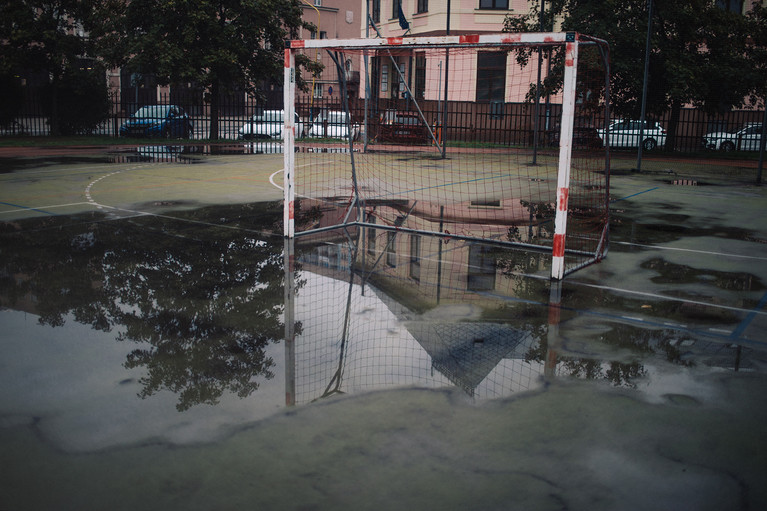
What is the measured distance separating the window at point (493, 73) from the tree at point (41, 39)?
19804 millimetres

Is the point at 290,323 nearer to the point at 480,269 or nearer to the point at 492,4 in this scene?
the point at 480,269

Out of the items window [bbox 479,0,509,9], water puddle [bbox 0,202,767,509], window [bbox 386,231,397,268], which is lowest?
water puddle [bbox 0,202,767,509]

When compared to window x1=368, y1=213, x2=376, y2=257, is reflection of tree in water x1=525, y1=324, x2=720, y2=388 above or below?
below

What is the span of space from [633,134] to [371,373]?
26964 millimetres

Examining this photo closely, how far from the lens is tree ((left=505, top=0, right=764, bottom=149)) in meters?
26.6

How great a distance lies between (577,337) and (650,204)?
380 inches

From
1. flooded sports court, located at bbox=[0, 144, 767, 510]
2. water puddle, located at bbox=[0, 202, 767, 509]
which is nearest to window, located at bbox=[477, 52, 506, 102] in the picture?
flooded sports court, located at bbox=[0, 144, 767, 510]

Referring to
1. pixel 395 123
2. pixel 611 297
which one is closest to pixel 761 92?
pixel 395 123

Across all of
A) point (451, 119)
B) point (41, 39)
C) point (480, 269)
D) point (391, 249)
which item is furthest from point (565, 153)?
point (451, 119)

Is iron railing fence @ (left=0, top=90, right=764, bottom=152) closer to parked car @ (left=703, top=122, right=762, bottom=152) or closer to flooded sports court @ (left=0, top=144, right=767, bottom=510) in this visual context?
parked car @ (left=703, top=122, right=762, bottom=152)

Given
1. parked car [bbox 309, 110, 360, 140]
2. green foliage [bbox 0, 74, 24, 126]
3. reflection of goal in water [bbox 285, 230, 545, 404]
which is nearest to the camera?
reflection of goal in water [bbox 285, 230, 545, 404]

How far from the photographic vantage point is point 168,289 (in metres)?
7.39

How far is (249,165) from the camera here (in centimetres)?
2086

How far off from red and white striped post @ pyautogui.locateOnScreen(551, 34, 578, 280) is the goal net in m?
0.01
